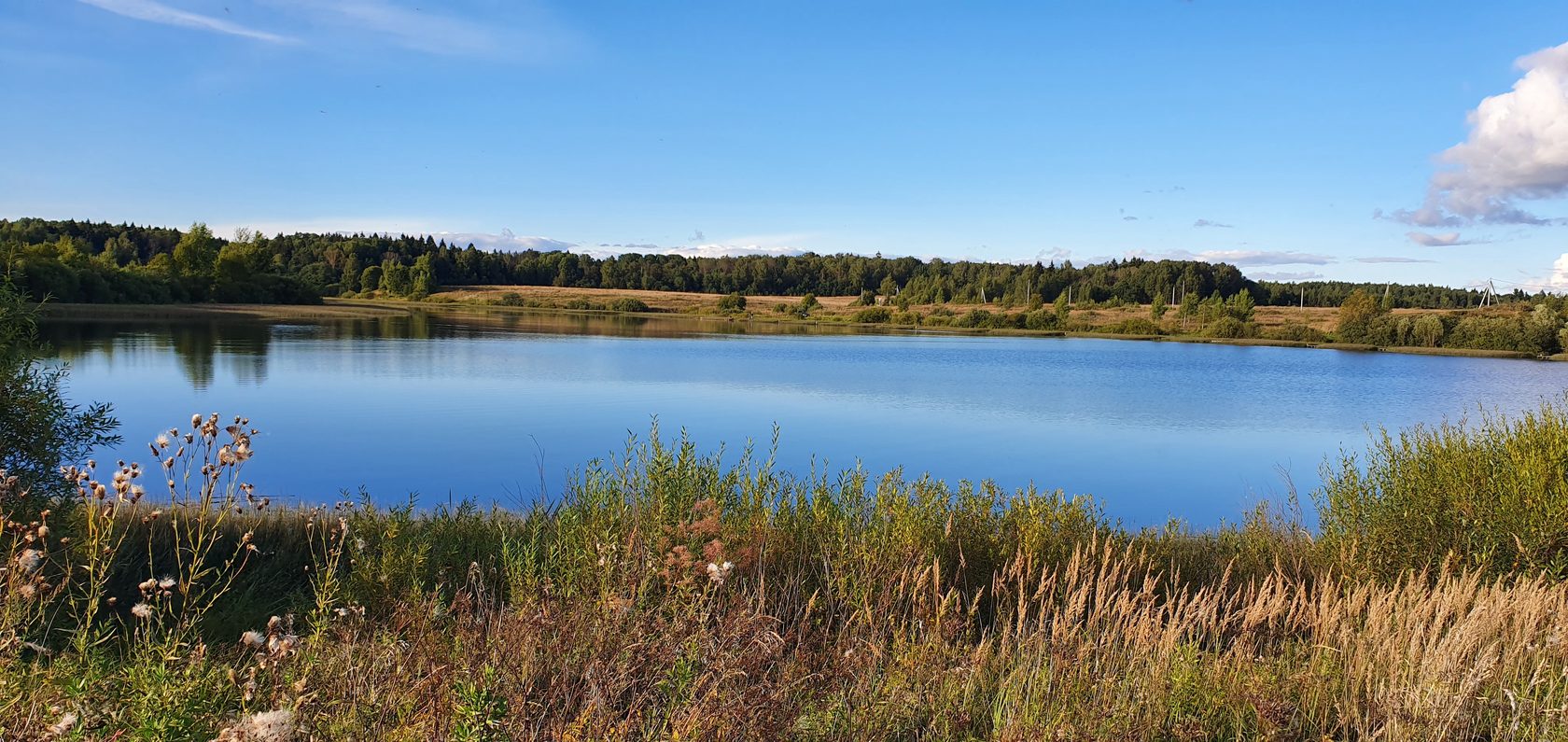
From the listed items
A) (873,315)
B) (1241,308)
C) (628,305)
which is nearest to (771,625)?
(1241,308)

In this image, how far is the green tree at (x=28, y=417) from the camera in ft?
21.9

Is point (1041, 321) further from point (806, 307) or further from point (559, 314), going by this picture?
point (559, 314)

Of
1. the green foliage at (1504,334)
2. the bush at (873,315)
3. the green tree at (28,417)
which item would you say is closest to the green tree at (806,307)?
the bush at (873,315)

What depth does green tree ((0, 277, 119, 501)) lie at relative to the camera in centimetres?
668

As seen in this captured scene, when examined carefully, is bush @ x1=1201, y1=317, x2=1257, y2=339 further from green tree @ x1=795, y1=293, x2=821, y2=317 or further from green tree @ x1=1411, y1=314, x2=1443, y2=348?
green tree @ x1=795, y1=293, x2=821, y2=317

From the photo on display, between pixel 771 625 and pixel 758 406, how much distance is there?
20.2 meters

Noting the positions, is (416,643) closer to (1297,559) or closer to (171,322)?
(1297,559)

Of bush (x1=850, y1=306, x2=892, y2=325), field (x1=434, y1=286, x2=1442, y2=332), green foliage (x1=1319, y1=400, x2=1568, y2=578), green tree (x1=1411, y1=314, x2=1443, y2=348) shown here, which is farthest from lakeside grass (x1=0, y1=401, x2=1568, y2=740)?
bush (x1=850, y1=306, x2=892, y2=325)

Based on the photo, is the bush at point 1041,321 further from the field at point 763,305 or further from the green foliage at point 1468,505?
the green foliage at point 1468,505

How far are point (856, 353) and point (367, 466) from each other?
32588 millimetres

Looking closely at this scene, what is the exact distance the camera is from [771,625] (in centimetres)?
530

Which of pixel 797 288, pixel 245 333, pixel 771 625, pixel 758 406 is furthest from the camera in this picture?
pixel 797 288

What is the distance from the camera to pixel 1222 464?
19609mm

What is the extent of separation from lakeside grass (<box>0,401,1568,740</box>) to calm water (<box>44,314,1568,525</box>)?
3864mm
